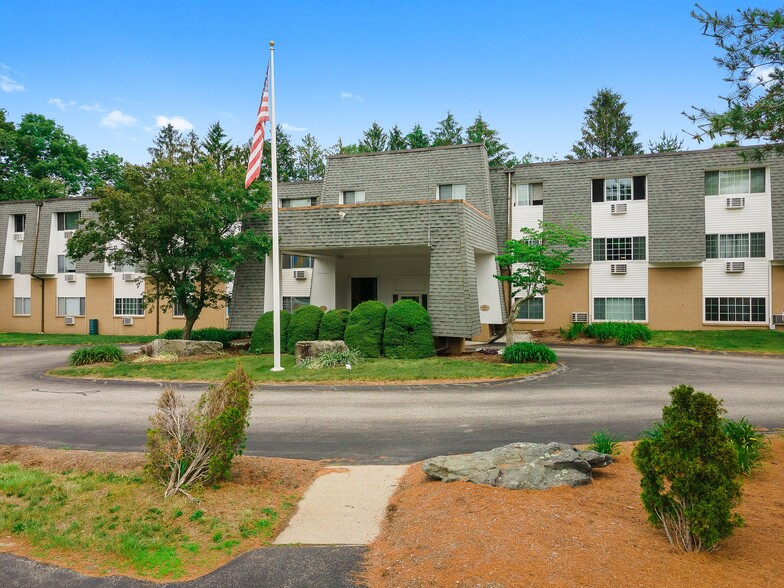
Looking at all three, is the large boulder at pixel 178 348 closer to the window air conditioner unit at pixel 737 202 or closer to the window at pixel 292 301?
the window at pixel 292 301

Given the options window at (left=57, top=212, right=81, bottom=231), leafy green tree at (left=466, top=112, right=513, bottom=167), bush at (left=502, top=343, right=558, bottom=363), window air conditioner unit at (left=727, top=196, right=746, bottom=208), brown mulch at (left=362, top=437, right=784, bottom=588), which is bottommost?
brown mulch at (left=362, top=437, right=784, bottom=588)

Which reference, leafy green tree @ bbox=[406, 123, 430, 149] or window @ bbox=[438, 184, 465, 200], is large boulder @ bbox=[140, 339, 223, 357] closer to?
window @ bbox=[438, 184, 465, 200]

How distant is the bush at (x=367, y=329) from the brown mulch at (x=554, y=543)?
13.0m

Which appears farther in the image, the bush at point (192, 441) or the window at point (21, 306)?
the window at point (21, 306)

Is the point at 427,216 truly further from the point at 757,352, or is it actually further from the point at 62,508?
the point at 62,508

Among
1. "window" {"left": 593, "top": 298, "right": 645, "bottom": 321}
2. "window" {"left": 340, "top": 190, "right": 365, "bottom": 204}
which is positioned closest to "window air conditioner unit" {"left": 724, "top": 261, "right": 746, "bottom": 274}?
"window" {"left": 593, "top": 298, "right": 645, "bottom": 321}

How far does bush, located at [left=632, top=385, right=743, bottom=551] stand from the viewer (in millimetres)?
4324

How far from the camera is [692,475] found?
440 centimetres

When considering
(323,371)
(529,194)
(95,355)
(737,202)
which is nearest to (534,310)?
(529,194)

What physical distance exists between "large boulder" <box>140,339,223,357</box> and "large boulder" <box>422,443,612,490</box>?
16.8m

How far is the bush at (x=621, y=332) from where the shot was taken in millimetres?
24983

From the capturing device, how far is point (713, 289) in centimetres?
2670

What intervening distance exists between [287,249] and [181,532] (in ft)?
57.2

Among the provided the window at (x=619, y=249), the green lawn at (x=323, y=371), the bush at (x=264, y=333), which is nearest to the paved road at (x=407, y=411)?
the green lawn at (x=323, y=371)
